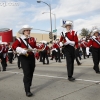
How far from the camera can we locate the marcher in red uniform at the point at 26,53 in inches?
239

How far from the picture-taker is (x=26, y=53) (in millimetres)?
6020

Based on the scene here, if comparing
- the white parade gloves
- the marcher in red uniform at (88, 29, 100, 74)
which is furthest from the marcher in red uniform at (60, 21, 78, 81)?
the white parade gloves

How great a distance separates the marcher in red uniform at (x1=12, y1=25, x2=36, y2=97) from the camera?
6082 mm

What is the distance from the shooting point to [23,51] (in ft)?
19.5

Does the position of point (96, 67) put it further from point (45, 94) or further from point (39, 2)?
point (39, 2)

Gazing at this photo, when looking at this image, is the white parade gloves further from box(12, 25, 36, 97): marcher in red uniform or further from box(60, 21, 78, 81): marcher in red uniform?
box(60, 21, 78, 81): marcher in red uniform

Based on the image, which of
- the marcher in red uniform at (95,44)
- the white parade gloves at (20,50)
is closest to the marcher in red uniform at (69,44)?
the marcher in red uniform at (95,44)

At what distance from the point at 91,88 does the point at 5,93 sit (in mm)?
2626

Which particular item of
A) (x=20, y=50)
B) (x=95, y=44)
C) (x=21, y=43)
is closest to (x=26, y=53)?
(x=20, y=50)

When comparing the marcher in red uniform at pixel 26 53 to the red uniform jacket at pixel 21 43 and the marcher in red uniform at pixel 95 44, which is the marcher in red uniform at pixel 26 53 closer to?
the red uniform jacket at pixel 21 43

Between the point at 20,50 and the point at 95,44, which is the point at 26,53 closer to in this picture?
the point at 20,50

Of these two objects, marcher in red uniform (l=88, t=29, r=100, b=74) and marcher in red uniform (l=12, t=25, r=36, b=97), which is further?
marcher in red uniform (l=88, t=29, r=100, b=74)

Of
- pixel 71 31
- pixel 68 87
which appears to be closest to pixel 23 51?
pixel 68 87

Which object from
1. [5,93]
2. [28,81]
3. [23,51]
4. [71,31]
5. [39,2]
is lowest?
Result: [5,93]
